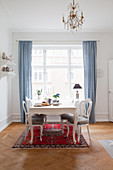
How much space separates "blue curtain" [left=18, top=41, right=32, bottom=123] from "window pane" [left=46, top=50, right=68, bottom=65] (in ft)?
2.33

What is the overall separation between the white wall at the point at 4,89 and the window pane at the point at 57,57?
145 centimetres

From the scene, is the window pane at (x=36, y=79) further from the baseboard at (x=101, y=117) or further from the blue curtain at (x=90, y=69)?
the baseboard at (x=101, y=117)

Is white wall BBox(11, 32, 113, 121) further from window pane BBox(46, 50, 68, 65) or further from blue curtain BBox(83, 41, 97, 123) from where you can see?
window pane BBox(46, 50, 68, 65)

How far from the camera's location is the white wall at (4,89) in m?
4.26

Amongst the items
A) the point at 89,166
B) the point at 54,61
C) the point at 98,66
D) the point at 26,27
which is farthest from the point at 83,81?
the point at 89,166

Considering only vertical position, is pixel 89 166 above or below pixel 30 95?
below

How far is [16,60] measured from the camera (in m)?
5.35

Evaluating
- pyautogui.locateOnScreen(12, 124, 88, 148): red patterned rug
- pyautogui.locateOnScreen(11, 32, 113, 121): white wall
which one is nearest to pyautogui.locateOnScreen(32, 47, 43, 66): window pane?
pyautogui.locateOnScreen(11, 32, 113, 121): white wall

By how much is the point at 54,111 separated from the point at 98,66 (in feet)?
9.60

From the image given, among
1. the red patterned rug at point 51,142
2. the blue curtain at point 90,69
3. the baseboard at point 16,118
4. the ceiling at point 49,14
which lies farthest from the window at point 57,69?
the red patterned rug at point 51,142

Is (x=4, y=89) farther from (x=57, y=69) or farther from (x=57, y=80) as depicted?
(x=57, y=69)

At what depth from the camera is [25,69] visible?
5266 mm

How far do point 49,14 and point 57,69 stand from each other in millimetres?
1920

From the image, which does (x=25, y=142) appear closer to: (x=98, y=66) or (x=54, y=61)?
(x=54, y=61)
